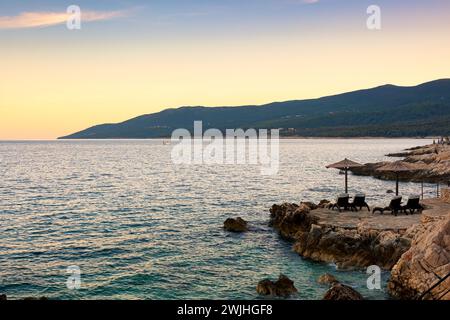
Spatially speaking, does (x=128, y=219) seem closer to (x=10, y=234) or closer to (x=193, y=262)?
(x=10, y=234)

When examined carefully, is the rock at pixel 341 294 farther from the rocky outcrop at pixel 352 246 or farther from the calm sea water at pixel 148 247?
the rocky outcrop at pixel 352 246

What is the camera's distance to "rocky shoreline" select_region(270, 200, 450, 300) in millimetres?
14734

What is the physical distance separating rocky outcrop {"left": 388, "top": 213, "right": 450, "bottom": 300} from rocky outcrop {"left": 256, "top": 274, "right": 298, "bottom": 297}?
150 inches

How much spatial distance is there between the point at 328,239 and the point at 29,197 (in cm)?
3640

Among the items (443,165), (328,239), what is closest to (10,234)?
(328,239)

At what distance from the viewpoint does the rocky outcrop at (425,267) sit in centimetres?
1419

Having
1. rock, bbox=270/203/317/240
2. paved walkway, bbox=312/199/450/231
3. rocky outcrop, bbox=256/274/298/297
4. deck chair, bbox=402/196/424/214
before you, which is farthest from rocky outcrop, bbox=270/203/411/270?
deck chair, bbox=402/196/424/214

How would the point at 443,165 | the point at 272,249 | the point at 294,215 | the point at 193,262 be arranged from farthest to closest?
the point at 443,165 → the point at 294,215 → the point at 272,249 → the point at 193,262

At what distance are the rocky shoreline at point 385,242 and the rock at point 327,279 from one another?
7.23ft

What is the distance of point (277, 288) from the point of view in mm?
16578

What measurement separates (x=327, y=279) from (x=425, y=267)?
13.5 feet

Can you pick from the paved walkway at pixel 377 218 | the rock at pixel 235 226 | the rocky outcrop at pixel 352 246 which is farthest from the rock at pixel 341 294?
the rock at pixel 235 226

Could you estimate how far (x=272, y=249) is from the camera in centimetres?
2388

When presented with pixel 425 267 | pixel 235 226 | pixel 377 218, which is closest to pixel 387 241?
pixel 377 218
